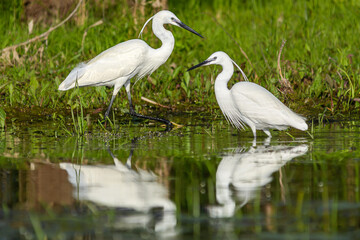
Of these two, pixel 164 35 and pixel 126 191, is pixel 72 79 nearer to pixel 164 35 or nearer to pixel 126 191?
pixel 164 35

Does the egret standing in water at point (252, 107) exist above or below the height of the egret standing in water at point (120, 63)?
below

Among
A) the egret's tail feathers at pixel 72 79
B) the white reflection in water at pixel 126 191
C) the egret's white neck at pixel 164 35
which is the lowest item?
the white reflection in water at pixel 126 191

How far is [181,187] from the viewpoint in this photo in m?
4.00

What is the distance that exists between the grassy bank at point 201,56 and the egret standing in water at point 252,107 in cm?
125

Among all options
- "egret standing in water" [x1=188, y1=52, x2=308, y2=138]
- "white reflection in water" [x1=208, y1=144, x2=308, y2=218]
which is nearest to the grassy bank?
"egret standing in water" [x1=188, y1=52, x2=308, y2=138]

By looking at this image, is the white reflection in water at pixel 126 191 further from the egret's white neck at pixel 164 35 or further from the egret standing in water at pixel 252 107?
the egret's white neck at pixel 164 35

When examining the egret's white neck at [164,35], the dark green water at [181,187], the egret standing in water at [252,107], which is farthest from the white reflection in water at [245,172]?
the egret's white neck at [164,35]

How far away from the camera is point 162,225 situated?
320 cm

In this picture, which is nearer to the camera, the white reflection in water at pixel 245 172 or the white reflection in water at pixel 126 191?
the white reflection in water at pixel 126 191

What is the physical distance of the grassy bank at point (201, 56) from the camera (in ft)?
27.3

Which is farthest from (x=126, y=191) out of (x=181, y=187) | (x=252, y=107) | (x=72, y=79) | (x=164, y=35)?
(x=164, y=35)

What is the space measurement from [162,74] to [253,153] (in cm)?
439

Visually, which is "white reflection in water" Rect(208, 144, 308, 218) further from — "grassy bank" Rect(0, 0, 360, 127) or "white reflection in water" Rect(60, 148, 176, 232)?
"grassy bank" Rect(0, 0, 360, 127)

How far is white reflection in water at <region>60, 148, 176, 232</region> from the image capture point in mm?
3322
